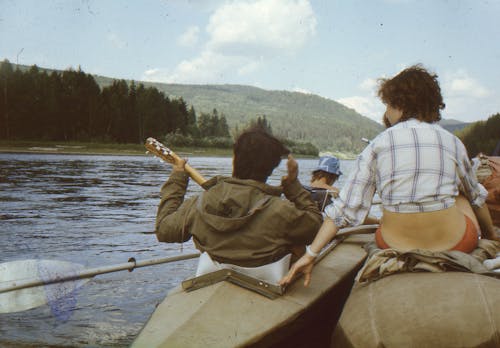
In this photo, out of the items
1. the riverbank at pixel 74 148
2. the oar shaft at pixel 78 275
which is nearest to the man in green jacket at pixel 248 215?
the oar shaft at pixel 78 275

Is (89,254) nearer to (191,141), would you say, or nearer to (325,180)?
(325,180)

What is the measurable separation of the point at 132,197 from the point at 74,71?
77019 mm

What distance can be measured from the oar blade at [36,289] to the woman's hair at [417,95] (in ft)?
11.8

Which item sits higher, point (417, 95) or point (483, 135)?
point (483, 135)

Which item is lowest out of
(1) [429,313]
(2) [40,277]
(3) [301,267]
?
(2) [40,277]

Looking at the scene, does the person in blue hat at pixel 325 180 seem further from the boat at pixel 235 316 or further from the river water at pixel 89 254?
the river water at pixel 89 254

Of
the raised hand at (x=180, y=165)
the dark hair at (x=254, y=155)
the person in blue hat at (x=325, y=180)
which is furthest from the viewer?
the person in blue hat at (x=325, y=180)

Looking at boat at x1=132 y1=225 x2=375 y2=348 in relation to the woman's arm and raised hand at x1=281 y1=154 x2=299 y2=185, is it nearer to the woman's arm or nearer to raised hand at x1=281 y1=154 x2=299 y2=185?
the woman's arm

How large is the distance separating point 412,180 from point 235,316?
50.7 inches

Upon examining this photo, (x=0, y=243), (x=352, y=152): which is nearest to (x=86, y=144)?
(x=0, y=243)

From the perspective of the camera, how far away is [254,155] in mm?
3229

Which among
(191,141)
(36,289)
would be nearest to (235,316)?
(36,289)

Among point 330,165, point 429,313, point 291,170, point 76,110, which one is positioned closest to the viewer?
point 429,313

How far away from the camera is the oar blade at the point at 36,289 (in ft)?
16.8
